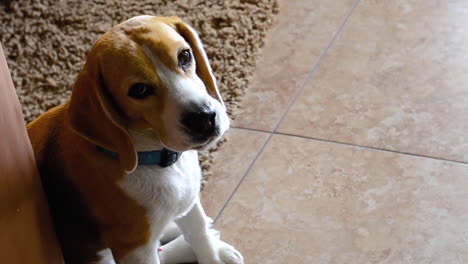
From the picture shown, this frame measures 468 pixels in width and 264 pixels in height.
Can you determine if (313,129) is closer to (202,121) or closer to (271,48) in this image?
(271,48)

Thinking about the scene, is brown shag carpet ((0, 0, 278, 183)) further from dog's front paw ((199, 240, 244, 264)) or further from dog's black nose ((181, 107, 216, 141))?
dog's black nose ((181, 107, 216, 141))

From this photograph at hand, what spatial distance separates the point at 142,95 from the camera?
1277 millimetres

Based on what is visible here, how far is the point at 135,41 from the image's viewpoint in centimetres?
127

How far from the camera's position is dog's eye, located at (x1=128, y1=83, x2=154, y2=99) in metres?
1.27

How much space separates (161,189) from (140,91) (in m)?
0.24

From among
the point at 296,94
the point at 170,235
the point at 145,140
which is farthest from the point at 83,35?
the point at 145,140

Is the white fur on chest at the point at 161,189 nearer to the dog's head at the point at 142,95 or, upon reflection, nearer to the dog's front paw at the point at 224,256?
the dog's head at the point at 142,95

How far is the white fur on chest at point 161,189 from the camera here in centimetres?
140

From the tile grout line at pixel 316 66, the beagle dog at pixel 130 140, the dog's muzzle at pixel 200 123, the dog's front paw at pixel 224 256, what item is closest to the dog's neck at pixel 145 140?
the beagle dog at pixel 130 140

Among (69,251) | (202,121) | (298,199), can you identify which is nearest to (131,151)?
(202,121)

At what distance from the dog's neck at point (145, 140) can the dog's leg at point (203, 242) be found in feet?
0.92

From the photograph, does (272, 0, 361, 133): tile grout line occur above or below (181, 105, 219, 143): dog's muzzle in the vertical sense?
below

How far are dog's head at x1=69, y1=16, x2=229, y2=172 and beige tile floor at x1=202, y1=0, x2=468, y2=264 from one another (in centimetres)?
57

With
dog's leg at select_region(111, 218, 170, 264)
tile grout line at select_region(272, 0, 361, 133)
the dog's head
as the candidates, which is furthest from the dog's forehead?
tile grout line at select_region(272, 0, 361, 133)
